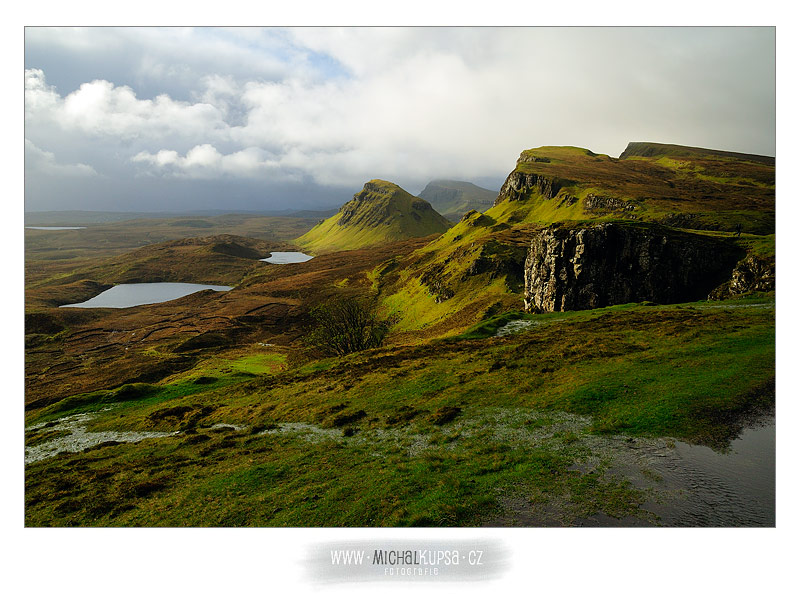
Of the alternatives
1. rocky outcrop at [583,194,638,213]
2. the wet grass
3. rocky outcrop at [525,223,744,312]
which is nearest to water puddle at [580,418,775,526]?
the wet grass

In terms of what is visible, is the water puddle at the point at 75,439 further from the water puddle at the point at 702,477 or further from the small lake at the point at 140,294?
the small lake at the point at 140,294

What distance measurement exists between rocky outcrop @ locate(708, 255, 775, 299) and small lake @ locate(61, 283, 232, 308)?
178181mm

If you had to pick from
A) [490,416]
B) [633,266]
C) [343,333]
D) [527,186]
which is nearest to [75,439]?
[490,416]

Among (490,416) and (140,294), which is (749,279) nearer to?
(490,416)

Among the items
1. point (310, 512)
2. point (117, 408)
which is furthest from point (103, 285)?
point (310, 512)

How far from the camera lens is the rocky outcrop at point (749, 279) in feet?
132

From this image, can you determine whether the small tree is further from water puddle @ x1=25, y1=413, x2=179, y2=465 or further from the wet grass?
the wet grass

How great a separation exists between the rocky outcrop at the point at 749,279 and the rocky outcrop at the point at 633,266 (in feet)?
10.3

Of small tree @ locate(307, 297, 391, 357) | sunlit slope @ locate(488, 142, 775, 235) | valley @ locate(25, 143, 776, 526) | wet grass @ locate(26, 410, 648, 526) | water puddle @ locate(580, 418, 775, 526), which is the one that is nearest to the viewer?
water puddle @ locate(580, 418, 775, 526)

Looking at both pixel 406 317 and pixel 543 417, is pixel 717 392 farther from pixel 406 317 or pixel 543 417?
pixel 406 317

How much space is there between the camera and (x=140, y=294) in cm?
16625

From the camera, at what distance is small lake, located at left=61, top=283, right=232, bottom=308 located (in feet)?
484

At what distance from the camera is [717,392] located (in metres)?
17.4

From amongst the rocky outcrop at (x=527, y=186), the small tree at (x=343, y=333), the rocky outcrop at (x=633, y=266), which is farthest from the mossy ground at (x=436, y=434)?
the rocky outcrop at (x=527, y=186)
